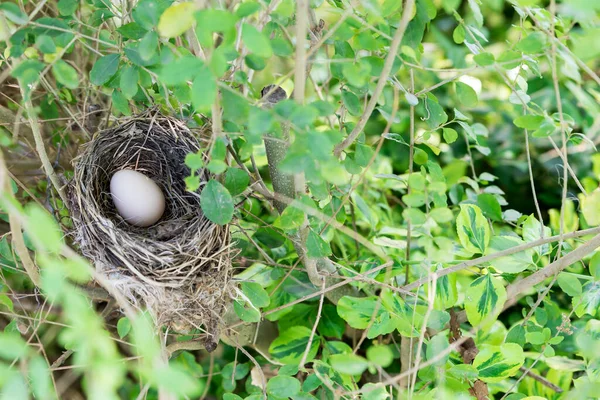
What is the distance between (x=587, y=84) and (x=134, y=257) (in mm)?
1726

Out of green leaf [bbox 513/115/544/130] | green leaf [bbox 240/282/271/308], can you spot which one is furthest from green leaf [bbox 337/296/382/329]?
green leaf [bbox 513/115/544/130]

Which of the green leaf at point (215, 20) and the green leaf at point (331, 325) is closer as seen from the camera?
the green leaf at point (215, 20)

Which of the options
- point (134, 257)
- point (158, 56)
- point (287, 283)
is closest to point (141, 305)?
point (134, 257)

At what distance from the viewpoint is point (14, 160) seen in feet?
4.20

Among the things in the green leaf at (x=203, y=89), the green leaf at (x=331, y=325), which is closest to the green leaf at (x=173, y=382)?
the green leaf at (x=203, y=89)

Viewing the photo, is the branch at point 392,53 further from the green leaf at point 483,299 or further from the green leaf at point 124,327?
the green leaf at point 124,327

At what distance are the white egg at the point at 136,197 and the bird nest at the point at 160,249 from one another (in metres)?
0.04

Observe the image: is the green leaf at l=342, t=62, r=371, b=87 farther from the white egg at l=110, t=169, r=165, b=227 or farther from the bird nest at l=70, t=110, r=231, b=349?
the white egg at l=110, t=169, r=165, b=227

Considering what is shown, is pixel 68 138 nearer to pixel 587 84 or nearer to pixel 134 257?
pixel 134 257

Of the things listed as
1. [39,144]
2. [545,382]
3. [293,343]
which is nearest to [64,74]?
[39,144]

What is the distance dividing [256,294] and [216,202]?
0.64 ft

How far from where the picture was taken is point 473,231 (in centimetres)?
99

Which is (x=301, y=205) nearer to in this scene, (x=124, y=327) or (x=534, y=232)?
(x=124, y=327)

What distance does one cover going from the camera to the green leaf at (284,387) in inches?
→ 33.4
